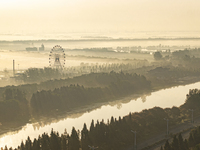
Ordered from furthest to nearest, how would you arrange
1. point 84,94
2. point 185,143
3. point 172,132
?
point 84,94, point 172,132, point 185,143

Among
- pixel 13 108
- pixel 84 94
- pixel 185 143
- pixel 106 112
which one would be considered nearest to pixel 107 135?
pixel 185 143

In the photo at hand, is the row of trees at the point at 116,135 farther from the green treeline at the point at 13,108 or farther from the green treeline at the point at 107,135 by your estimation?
the green treeline at the point at 13,108

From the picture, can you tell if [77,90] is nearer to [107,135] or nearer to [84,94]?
[84,94]

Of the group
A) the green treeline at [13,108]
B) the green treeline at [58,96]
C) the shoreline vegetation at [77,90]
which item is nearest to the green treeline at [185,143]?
the shoreline vegetation at [77,90]

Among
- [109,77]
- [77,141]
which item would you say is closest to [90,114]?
[77,141]

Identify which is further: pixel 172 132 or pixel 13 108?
pixel 13 108

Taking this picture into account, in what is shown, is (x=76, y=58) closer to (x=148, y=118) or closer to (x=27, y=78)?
(x=27, y=78)

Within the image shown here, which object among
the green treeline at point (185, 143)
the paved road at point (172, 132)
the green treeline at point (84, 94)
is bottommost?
the paved road at point (172, 132)

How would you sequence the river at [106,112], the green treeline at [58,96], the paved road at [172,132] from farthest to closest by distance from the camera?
1. the green treeline at [58,96]
2. the river at [106,112]
3. the paved road at [172,132]
